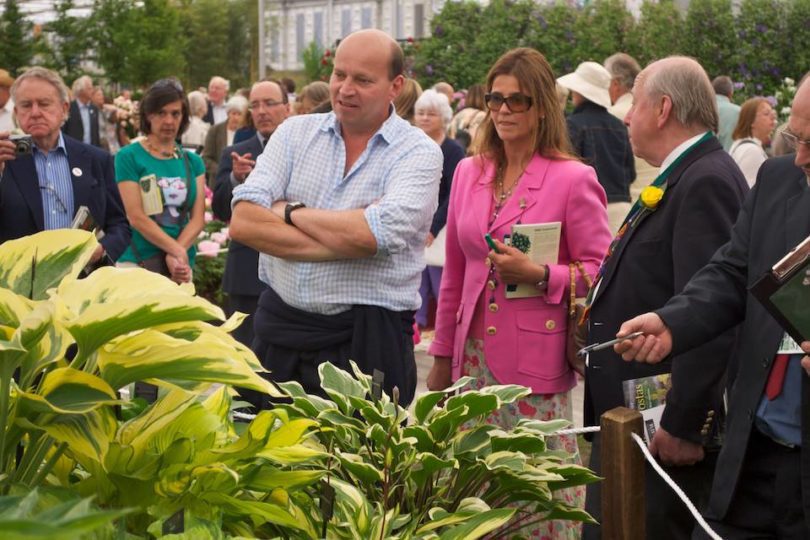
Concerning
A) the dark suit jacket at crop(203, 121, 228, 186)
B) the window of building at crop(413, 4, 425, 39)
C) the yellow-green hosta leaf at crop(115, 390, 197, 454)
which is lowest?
the window of building at crop(413, 4, 425, 39)

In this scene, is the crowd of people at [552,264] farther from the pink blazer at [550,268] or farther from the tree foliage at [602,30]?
the tree foliage at [602,30]

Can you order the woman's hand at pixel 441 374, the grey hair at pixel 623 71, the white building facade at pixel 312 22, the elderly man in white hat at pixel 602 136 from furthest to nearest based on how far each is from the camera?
1. the white building facade at pixel 312 22
2. the grey hair at pixel 623 71
3. the elderly man in white hat at pixel 602 136
4. the woman's hand at pixel 441 374

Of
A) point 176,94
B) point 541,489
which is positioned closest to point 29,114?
point 176,94

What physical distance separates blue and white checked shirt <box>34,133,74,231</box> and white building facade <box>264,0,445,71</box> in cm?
4487

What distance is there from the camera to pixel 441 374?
439 centimetres

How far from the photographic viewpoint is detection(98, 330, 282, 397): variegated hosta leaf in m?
1.75

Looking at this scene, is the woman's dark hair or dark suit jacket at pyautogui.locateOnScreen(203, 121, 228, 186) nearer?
the woman's dark hair

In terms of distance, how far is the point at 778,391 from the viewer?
2.83 meters

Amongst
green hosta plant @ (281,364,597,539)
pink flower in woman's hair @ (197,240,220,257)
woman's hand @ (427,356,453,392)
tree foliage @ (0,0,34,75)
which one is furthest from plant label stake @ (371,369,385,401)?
tree foliage @ (0,0,34,75)

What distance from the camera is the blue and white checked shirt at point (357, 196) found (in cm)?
374

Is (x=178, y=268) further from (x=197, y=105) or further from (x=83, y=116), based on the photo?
(x=83, y=116)

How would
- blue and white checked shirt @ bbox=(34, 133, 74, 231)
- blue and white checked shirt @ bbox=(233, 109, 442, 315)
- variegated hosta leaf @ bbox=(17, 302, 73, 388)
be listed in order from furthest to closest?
1. blue and white checked shirt @ bbox=(34, 133, 74, 231)
2. blue and white checked shirt @ bbox=(233, 109, 442, 315)
3. variegated hosta leaf @ bbox=(17, 302, 73, 388)

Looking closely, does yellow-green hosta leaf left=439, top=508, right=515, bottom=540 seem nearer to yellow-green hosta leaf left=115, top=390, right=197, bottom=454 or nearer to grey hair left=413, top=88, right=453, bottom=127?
yellow-green hosta leaf left=115, top=390, right=197, bottom=454

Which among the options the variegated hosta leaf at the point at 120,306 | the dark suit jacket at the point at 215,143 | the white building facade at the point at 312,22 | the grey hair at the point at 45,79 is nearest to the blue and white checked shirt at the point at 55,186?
the grey hair at the point at 45,79
